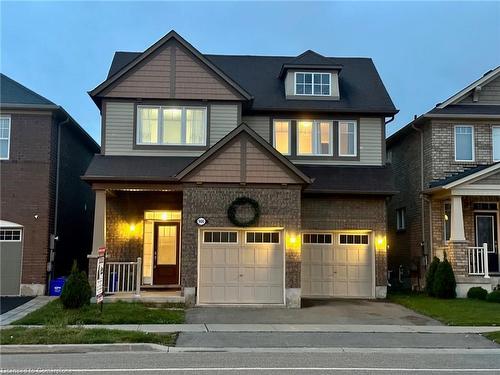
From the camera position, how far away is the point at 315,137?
20.8 meters

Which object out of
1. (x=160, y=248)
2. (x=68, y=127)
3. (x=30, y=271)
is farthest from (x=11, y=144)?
(x=160, y=248)

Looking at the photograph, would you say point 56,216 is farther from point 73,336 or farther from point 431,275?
point 431,275

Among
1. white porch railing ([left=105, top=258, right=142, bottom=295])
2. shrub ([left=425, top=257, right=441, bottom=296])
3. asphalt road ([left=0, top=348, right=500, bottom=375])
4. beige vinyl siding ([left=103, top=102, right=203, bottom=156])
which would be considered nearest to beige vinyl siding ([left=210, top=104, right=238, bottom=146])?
beige vinyl siding ([left=103, top=102, right=203, bottom=156])

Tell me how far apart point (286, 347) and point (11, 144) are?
42.5 ft

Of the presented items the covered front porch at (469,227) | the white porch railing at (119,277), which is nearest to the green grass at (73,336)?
the white porch railing at (119,277)

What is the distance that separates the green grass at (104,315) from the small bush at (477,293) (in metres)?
9.83

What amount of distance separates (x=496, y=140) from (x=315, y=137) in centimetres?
687

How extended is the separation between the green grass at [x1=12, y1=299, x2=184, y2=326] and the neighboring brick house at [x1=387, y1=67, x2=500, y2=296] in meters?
10.2

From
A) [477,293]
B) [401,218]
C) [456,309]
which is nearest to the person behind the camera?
[456,309]

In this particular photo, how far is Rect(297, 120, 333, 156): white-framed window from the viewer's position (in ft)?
67.8

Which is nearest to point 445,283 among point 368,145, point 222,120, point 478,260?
point 478,260

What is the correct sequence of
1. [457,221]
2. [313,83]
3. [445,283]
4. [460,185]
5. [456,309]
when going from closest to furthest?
1. [456,309]
2. [445,283]
3. [460,185]
4. [457,221]
5. [313,83]

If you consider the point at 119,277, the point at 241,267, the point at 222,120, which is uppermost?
the point at 222,120

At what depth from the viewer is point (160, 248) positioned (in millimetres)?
20344
